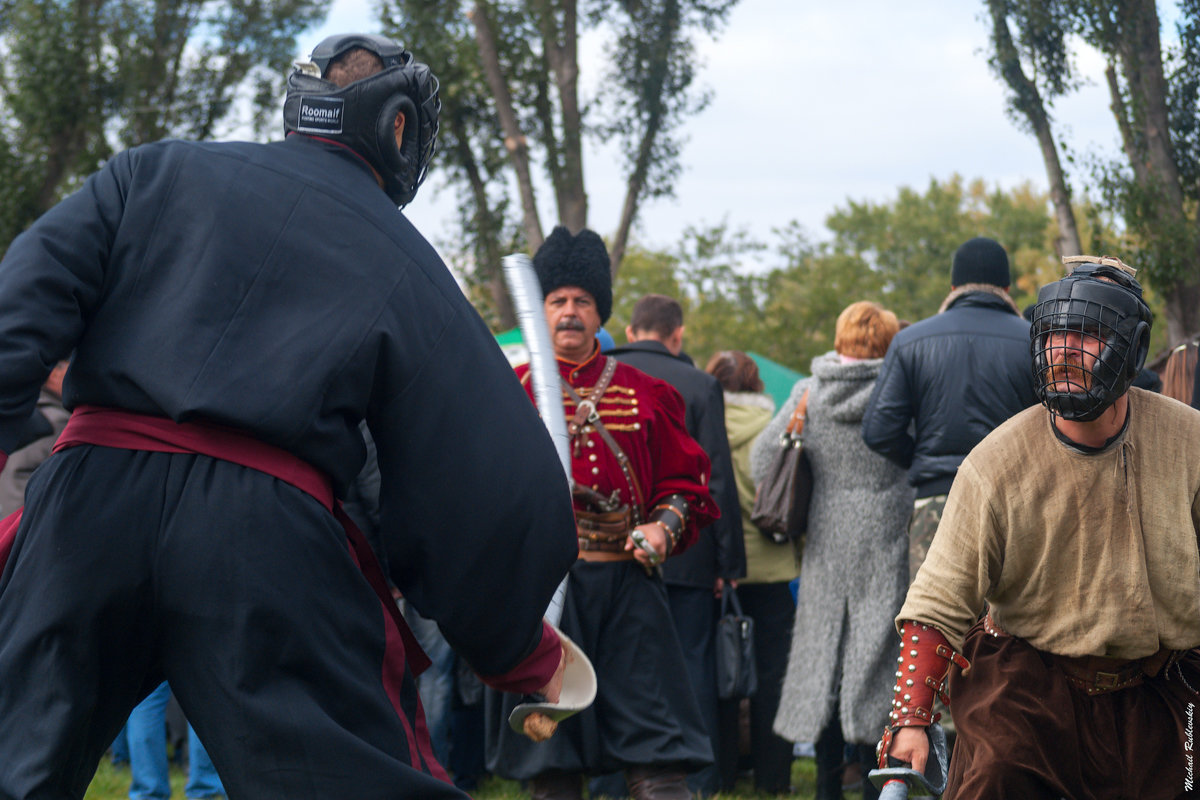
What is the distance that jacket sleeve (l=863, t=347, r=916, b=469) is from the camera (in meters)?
5.63

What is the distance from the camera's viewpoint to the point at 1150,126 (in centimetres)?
976

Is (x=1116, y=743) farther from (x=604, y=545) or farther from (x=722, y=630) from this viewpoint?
(x=722, y=630)

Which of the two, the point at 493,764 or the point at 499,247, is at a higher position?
the point at 499,247

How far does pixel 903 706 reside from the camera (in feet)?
10.3

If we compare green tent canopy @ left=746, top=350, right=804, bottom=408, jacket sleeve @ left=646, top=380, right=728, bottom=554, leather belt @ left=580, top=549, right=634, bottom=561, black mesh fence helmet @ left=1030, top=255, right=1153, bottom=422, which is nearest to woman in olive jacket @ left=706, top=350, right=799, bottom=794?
jacket sleeve @ left=646, top=380, right=728, bottom=554

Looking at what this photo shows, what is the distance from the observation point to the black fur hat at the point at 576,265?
17.3 feet

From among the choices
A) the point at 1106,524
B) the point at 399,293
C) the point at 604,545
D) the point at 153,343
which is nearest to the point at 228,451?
the point at 153,343

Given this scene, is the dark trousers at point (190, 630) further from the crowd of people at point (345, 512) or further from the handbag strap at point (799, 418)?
the handbag strap at point (799, 418)

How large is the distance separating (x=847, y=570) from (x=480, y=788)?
2.09 m

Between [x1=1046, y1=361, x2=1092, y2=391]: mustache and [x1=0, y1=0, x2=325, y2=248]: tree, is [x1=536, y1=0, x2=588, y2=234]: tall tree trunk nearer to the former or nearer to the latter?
[x1=0, y1=0, x2=325, y2=248]: tree

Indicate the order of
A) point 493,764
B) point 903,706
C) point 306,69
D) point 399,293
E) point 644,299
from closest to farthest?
1. point 399,293
2. point 306,69
3. point 903,706
4. point 493,764
5. point 644,299

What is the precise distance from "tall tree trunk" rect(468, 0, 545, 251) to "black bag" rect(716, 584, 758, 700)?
9467 millimetres

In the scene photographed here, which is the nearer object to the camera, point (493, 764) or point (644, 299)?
point (493, 764)

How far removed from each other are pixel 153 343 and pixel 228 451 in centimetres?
23
